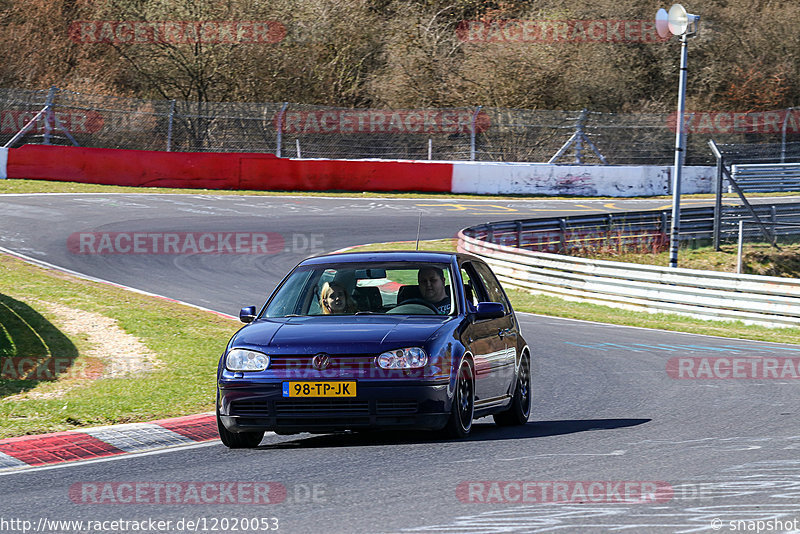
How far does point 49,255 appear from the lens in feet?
77.2

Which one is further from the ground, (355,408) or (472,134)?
(472,134)

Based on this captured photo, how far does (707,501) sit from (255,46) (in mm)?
39098

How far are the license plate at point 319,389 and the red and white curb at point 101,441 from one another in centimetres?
145

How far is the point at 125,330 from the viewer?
15.6 m

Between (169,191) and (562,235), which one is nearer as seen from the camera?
(562,235)

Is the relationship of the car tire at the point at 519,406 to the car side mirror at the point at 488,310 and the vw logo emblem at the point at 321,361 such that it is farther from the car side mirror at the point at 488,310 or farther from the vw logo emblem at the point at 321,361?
the vw logo emblem at the point at 321,361

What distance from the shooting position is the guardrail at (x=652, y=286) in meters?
19.4

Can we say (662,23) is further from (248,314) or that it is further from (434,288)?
(248,314)

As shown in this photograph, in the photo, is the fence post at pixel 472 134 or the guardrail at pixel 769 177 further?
the fence post at pixel 472 134


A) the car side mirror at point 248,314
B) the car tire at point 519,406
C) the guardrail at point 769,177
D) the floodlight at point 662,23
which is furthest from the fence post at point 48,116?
the car tire at point 519,406

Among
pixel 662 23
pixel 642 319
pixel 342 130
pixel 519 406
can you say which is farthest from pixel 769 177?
pixel 519 406

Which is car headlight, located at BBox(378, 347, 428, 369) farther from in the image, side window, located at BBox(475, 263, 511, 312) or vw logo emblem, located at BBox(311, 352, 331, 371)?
side window, located at BBox(475, 263, 511, 312)

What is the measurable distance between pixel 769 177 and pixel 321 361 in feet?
112

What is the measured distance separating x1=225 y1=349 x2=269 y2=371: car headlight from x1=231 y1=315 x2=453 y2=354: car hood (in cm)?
6
